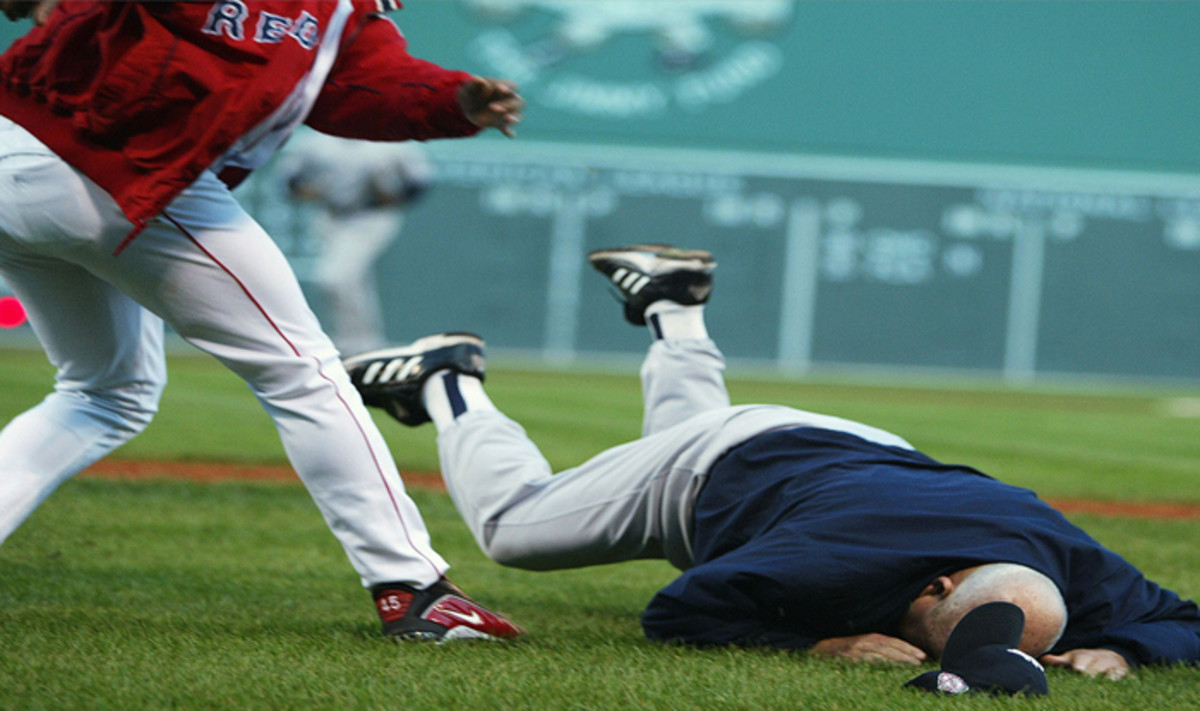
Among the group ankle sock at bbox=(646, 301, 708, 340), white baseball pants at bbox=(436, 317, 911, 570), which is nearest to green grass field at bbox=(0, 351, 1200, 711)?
white baseball pants at bbox=(436, 317, 911, 570)

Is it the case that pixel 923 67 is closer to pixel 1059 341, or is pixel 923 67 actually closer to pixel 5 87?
pixel 1059 341

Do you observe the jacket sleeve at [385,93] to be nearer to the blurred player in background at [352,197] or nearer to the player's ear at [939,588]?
the player's ear at [939,588]

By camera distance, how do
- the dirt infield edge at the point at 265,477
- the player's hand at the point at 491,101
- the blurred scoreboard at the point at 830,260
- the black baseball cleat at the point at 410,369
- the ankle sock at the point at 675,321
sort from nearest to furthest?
the player's hand at the point at 491,101, the black baseball cleat at the point at 410,369, the ankle sock at the point at 675,321, the dirt infield edge at the point at 265,477, the blurred scoreboard at the point at 830,260

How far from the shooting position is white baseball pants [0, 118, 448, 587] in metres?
2.04

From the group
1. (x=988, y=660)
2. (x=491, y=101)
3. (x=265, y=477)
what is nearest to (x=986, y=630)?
(x=988, y=660)

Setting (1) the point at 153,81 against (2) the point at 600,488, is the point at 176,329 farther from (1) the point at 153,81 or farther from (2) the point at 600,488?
(2) the point at 600,488

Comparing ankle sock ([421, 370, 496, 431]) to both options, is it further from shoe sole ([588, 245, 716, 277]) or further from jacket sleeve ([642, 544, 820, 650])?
jacket sleeve ([642, 544, 820, 650])

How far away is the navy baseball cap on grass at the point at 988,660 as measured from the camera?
74.4 inches

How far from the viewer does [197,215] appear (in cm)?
208

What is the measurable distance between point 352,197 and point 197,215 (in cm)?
947

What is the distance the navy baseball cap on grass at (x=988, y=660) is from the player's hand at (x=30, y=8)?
159 cm

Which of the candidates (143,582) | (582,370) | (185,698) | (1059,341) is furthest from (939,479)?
(1059,341)

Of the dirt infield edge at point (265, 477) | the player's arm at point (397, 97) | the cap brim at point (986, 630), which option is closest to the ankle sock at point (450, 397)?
the player's arm at point (397, 97)

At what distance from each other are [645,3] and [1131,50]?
206 inches
